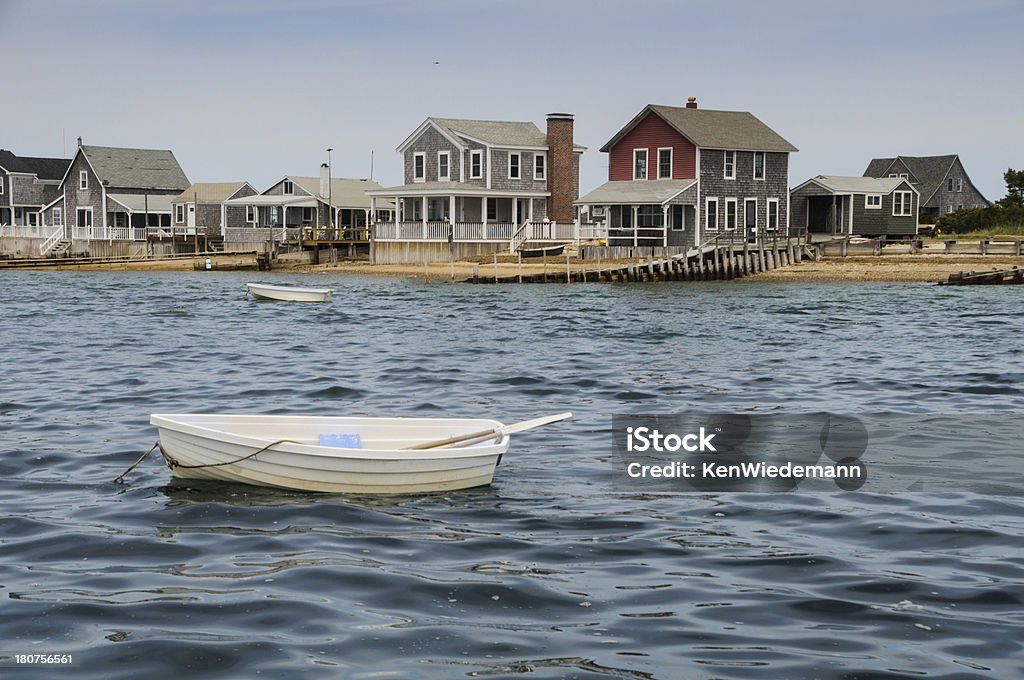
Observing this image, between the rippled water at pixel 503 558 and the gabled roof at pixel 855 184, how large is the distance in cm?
4972

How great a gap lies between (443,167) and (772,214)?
19.1 m

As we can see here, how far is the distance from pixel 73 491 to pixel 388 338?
67.3ft

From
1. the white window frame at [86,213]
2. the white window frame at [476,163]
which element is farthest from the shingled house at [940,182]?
the white window frame at [86,213]

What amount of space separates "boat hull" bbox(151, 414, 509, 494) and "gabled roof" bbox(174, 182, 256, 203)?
81.1 m

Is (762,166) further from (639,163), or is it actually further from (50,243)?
(50,243)

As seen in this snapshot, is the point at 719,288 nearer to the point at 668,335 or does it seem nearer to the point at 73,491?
the point at 668,335

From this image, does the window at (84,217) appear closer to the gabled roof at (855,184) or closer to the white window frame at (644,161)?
the white window frame at (644,161)

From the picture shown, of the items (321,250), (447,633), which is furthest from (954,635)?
(321,250)

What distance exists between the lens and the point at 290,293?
50188 millimetres

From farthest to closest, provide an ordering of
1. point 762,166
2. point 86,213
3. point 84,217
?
1. point 84,217
2. point 86,213
3. point 762,166

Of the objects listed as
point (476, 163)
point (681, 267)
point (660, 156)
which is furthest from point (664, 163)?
point (476, 163)

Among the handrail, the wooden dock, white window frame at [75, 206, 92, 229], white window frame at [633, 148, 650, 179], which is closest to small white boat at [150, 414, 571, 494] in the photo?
the wooden dock

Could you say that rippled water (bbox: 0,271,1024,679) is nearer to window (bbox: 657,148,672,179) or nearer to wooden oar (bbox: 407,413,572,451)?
wooden oar (bbox: 407,413,572,451)

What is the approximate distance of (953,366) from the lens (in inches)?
1038
